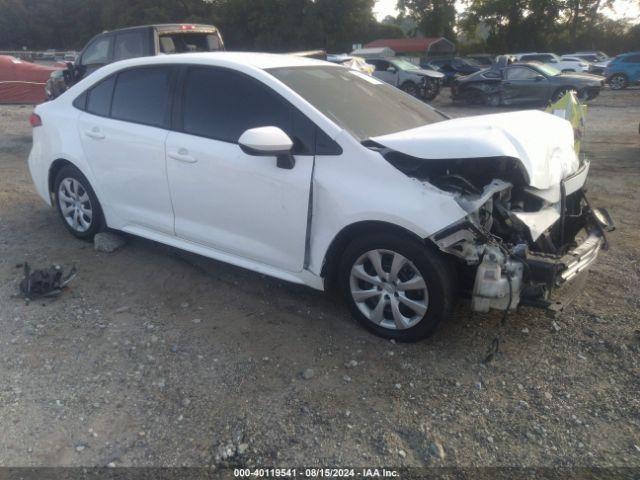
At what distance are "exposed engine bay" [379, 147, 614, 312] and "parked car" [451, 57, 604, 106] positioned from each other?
48.5 ft

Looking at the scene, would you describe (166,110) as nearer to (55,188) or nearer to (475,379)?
(55,188)

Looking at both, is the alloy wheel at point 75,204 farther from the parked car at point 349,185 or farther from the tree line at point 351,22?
the tree line at point 351,22

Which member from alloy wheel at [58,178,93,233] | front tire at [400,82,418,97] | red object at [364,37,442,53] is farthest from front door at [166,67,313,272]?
red object at [364,37,442,53]

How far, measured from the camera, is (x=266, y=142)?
3.40 metres

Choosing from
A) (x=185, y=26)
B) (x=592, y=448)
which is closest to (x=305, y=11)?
(x=185, y=26)

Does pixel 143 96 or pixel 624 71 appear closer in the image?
pixel 143 96

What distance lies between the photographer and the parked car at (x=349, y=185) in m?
3.25

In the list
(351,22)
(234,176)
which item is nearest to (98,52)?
(234,176)

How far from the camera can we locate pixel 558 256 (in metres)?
3.37

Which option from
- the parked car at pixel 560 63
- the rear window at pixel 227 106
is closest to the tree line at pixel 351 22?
the parked car at pixel 560 63

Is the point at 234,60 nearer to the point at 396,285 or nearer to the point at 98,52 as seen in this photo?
the point at 396,285

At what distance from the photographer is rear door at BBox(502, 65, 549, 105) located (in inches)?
683

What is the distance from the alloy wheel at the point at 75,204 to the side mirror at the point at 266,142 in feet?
7.34

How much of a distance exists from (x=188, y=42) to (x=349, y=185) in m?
7.97
